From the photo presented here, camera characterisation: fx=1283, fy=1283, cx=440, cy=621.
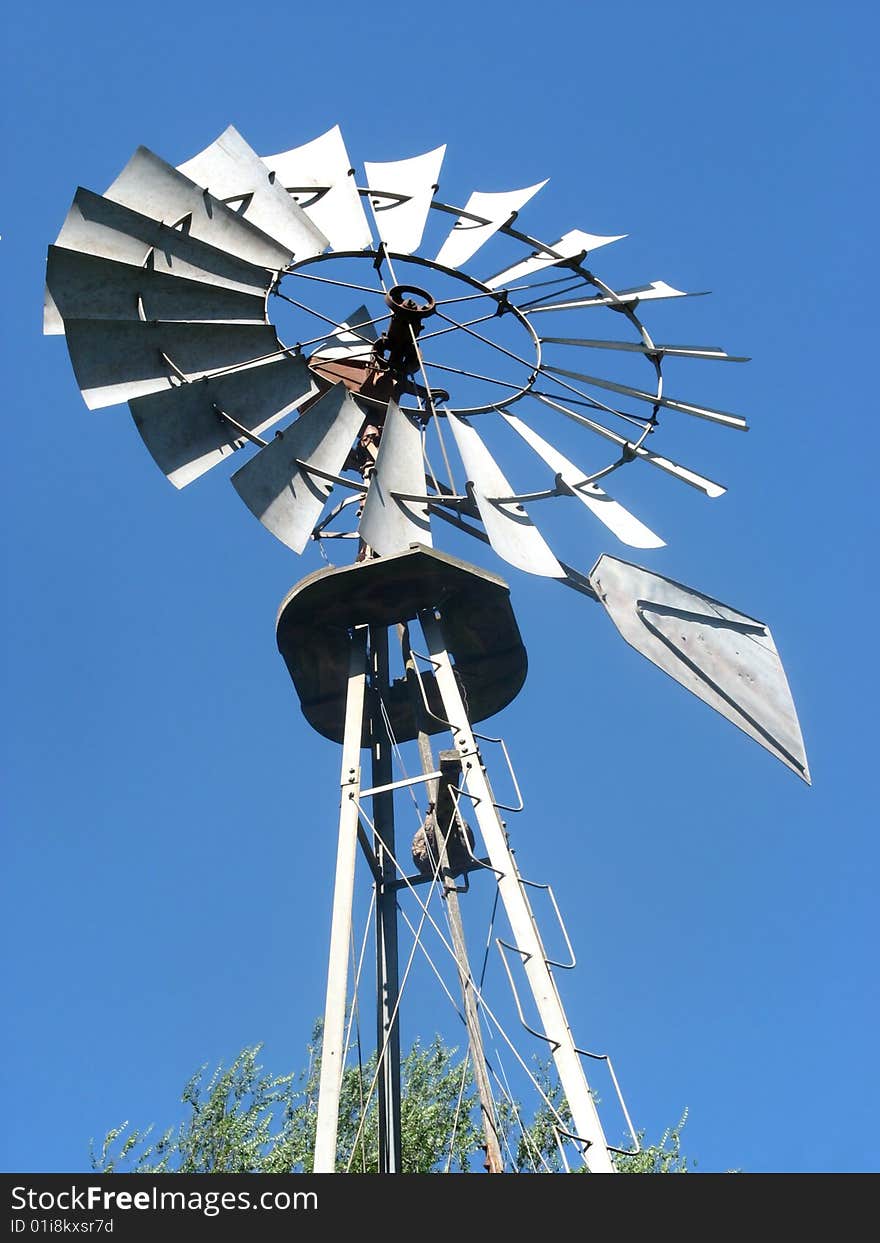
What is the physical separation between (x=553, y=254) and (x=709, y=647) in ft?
12.2

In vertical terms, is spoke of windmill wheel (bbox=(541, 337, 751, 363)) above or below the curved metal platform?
above

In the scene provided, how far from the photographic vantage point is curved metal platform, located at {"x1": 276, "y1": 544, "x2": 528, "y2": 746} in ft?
30.7

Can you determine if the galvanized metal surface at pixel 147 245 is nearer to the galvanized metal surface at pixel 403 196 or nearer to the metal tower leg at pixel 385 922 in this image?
the galvanized metal surface at pixel 403 196

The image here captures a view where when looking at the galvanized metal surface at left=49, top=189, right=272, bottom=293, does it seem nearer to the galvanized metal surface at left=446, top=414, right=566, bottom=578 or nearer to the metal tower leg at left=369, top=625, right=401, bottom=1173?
the galvanized metal surface at left=446, top=414, right=566, bottom=578

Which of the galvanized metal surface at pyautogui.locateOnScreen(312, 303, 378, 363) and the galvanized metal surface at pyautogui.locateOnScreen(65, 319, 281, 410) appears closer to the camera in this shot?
the galvanized metal surface at pyautogui.locateOnScreen(65, 319, 281, 410)

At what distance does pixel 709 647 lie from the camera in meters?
9.67

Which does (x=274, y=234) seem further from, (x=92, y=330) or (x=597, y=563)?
(x=597, y=563)

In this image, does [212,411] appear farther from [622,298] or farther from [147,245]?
[622,298]

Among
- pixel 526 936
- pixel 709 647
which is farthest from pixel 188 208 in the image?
pixel 526 936

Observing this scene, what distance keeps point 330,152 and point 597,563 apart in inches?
177

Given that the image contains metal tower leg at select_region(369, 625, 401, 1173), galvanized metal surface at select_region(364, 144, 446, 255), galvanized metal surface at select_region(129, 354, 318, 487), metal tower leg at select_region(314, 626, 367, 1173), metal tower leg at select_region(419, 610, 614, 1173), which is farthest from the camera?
galvanized metal surface at select_region(364, 144, 446, 255)

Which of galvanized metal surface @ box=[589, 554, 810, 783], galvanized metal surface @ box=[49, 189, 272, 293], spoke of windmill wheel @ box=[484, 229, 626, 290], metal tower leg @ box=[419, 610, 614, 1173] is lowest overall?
metal tower leg @ box=[419, 610, 614, 1173]

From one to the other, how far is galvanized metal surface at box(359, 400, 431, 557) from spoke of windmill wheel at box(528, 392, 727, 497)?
57.8 inches

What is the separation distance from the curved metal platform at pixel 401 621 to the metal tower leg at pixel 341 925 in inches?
11.4
